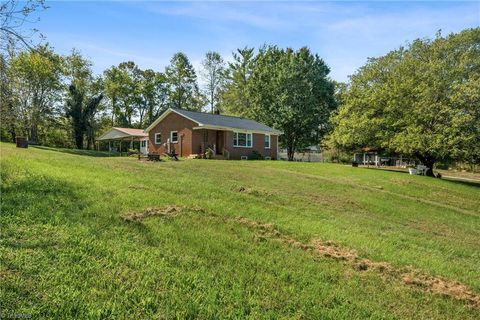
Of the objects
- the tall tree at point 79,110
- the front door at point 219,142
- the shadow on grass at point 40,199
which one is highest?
the tall tree at point 79,110

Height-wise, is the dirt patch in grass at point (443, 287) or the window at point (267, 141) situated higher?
the window at point (267, 141)

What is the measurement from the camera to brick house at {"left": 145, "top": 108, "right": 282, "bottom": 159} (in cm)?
2827

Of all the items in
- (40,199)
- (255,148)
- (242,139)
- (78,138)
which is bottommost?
(40,199)

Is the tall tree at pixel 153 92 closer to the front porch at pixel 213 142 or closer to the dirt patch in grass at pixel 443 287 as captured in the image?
the front porch at pixel 213 142

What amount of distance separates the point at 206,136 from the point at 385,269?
23976 mm

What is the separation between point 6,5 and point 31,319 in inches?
230

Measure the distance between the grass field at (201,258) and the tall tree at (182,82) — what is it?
154 ft

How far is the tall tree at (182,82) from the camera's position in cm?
5506

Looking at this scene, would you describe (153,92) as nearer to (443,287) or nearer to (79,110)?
(79,110)

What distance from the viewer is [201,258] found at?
4.92 meters

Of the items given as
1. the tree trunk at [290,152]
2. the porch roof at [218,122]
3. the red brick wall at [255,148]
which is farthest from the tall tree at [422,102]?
the tree trunk at [290,152]

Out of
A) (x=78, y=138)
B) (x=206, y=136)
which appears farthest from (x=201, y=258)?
(x=78, y=138)

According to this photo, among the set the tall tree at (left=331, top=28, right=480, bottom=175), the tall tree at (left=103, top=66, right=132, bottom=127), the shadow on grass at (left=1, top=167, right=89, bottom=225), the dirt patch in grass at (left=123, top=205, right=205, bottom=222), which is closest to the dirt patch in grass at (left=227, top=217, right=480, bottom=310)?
the dirt patch in grass at (left=123, top=205, right=205, bottom=222)

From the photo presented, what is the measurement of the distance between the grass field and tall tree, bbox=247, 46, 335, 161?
102ft
